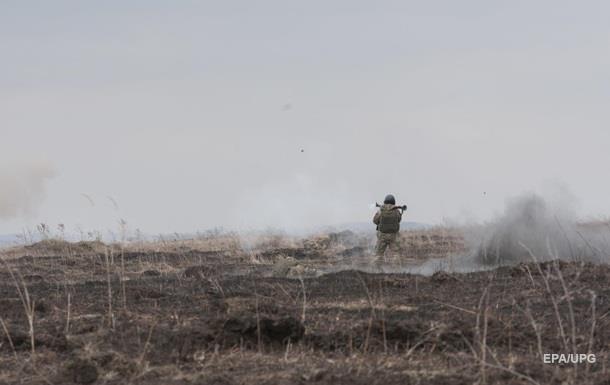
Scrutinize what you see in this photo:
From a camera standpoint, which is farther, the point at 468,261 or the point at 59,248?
the point at 59,248

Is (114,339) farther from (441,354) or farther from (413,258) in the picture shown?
(413,258)

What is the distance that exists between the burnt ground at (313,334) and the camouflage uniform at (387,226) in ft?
23.6

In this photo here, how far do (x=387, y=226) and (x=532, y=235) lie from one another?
3.78m

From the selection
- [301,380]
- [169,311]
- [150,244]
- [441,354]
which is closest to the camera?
[301,380]

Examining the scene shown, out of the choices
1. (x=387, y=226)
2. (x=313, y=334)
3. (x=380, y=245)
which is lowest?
(x=313, y=334)

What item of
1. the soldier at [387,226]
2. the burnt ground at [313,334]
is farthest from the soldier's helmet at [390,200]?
the burnt ground at [313,334]

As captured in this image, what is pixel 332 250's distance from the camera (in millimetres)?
24281

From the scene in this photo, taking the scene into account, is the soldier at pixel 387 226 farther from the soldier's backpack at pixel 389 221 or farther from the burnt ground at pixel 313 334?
the burnt ground at pixel 313 334

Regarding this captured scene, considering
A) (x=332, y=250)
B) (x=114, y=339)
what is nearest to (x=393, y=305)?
(x=114, y=339)

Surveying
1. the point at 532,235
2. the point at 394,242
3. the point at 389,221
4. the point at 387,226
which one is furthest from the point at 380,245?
the point at 532,235

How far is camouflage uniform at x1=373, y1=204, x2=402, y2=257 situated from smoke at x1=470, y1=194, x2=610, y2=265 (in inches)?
86.3

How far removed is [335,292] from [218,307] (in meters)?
2.18

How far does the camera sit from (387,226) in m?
18.5

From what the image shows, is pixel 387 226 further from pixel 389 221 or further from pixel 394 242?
pixel 394 242
